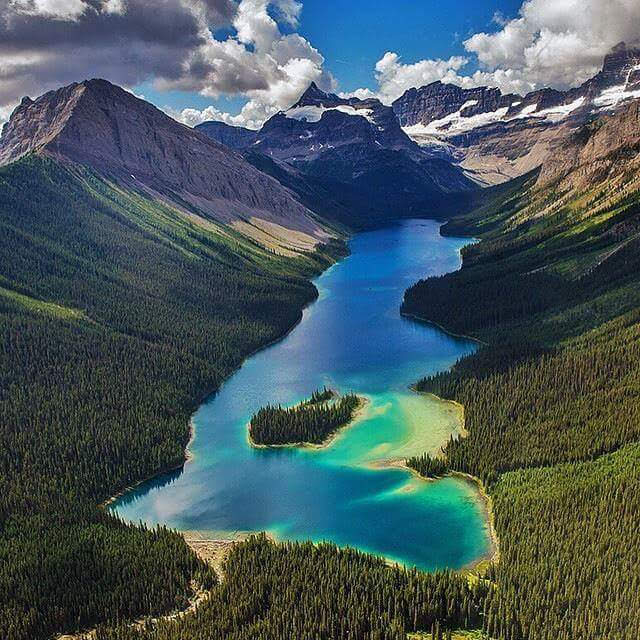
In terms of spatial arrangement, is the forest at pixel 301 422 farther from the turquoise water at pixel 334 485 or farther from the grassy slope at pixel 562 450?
the turquoise water at pixel 334 485

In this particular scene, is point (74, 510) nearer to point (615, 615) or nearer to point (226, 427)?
point (226, 427)

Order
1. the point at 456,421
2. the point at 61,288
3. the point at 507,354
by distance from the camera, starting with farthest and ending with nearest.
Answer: the point at 61,288 < the point at 507,354 < the point at 456,421

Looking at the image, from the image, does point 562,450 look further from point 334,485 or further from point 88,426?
point 88,426

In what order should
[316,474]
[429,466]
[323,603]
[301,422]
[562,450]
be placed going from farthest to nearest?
[301,422], [316,474], [429,466], [562,450], [323,603]

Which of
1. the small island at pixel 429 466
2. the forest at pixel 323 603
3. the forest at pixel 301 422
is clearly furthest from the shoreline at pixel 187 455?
the small island at pixel 429 466

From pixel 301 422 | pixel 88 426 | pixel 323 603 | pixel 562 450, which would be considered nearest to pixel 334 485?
pixel 301 422

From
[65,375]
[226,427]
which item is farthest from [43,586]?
[65,375]
